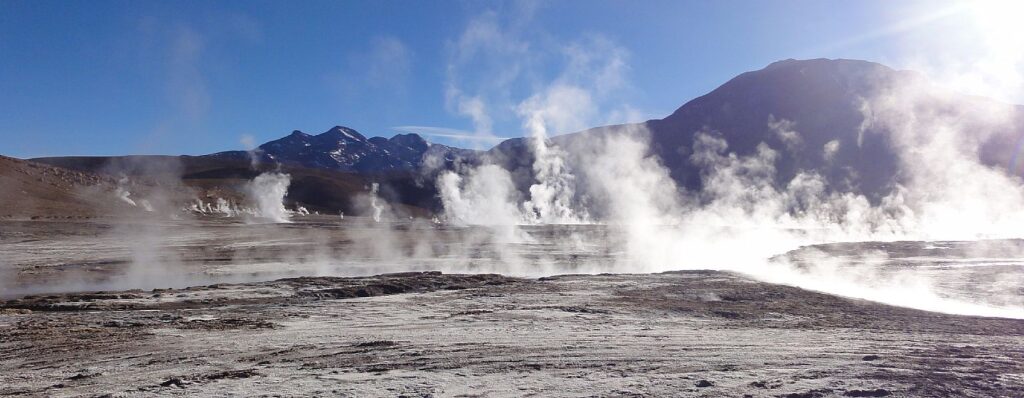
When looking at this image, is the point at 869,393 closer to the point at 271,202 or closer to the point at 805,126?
the point at 271,202

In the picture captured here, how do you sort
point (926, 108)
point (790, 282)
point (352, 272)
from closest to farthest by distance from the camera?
point (790, 282), point (352, 272), point (926, 108)

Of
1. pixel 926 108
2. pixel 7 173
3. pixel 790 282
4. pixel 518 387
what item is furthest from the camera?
Answer: pixel 926 108

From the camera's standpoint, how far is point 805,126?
132750mm

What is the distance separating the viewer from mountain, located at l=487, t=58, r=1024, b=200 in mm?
113625

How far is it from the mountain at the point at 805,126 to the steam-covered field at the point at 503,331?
3615 inches

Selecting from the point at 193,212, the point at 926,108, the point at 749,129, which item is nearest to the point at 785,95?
the point at 749,129

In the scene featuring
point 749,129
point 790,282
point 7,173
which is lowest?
point 790,282

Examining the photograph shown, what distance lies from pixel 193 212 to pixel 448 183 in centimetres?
3410

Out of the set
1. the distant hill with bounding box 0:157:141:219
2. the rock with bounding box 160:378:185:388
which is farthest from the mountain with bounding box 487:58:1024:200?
the rock with bounding box 160:378:185:388

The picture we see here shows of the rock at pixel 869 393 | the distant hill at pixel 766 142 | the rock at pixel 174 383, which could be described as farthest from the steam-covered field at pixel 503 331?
the distant hill at pixel 766 142

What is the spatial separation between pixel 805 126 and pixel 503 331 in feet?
440

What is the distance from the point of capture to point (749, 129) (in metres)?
140

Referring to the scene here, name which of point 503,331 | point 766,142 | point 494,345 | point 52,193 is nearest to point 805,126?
point 766,142

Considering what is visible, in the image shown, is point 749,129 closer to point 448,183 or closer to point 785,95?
point 785,95
